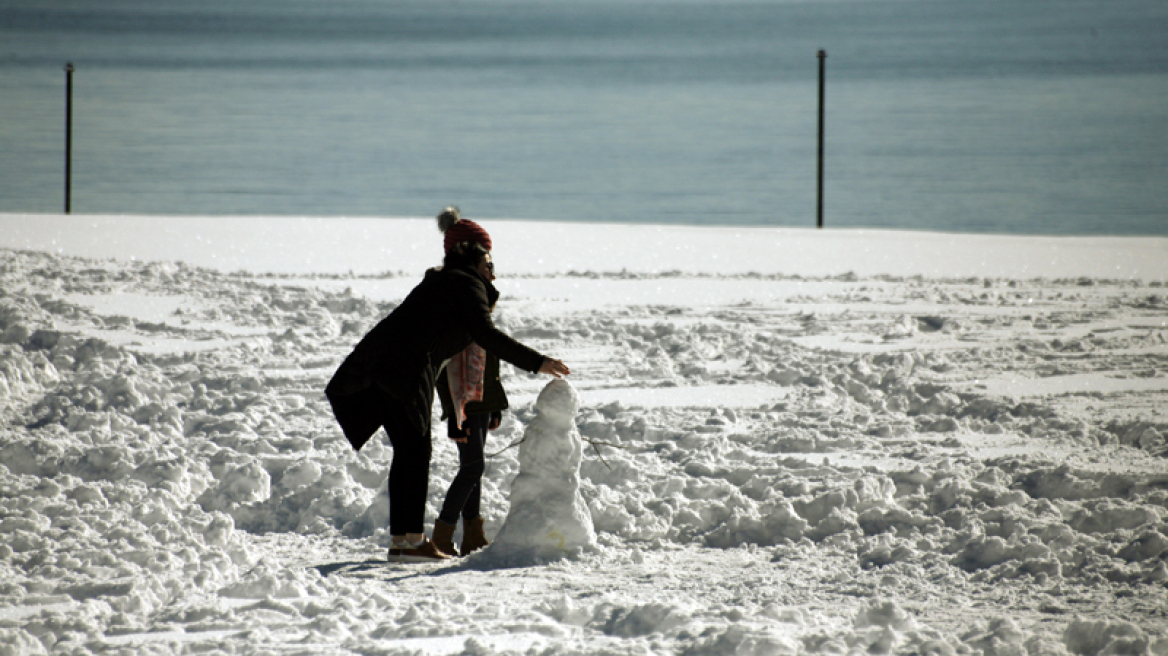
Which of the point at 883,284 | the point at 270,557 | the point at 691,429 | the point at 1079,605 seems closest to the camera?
the point at 1079,605

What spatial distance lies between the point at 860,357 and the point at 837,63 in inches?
3935

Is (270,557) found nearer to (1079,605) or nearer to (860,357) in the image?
(1079,605)

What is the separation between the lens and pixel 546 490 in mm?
5348

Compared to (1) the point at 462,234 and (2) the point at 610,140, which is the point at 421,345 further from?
(2) the point at 610,140

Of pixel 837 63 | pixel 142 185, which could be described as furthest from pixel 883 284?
pixel 837 63

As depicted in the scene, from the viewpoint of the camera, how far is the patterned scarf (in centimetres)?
519

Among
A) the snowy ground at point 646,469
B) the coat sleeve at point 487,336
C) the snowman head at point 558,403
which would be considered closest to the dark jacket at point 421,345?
the coat sleeve at point 487,336

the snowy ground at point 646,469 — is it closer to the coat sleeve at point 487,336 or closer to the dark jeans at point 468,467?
the dark jeans at point 468,467

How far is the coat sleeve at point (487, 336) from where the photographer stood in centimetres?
491

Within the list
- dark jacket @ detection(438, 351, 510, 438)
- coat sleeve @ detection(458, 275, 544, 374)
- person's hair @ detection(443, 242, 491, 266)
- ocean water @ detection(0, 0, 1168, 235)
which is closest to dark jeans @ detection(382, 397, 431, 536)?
dark jacket @ detection(438, 351, 510, 438)

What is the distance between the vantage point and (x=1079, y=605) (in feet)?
15.8

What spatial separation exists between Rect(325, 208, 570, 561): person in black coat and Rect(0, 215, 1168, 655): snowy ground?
62 cm

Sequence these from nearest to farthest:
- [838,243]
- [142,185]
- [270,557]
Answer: [270,557]
[838,243]
[142,185]

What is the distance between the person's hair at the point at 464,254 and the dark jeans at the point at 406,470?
2.02 feet
